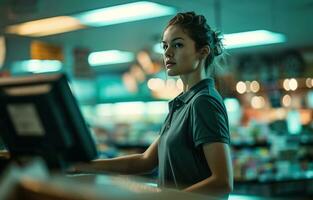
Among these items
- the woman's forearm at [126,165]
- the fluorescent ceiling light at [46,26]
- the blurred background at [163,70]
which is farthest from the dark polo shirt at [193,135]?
the fluorescent ceiling light at [46,26]

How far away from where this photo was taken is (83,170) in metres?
2.02

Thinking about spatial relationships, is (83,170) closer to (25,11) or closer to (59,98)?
(59,98)

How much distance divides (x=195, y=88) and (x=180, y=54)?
139 mm

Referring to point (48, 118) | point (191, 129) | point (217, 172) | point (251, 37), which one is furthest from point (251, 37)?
point (48, 118)

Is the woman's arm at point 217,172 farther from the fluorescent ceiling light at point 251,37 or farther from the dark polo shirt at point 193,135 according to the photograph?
the fluorescent ceiling light at point 251,37

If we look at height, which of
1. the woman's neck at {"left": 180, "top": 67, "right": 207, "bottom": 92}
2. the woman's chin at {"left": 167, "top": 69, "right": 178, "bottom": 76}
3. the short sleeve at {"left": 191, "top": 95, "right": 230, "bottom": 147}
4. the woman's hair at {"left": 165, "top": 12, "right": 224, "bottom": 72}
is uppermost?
the woman's hair at {"left": 165, "top": 12, "right": 224, "bottom": 72}

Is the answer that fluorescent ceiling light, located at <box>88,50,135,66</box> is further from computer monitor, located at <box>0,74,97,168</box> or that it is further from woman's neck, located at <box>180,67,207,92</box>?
computer monitor, located at <box>0,74,97,168</box>

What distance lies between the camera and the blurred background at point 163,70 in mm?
6480

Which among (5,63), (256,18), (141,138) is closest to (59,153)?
(256,18)

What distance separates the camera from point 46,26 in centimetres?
825

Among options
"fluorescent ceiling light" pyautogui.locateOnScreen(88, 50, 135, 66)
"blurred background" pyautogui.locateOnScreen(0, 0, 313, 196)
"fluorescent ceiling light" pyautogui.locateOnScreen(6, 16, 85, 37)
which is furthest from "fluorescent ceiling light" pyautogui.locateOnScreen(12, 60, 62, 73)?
"fluorescent ceiling light" pyautogui.locateOnScreen(6, 16, 85, 37)

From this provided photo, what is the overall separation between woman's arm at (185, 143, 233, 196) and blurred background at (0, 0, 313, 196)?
2.20 ft

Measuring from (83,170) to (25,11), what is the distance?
16.6ft

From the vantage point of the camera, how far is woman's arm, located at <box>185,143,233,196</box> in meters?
1.68
